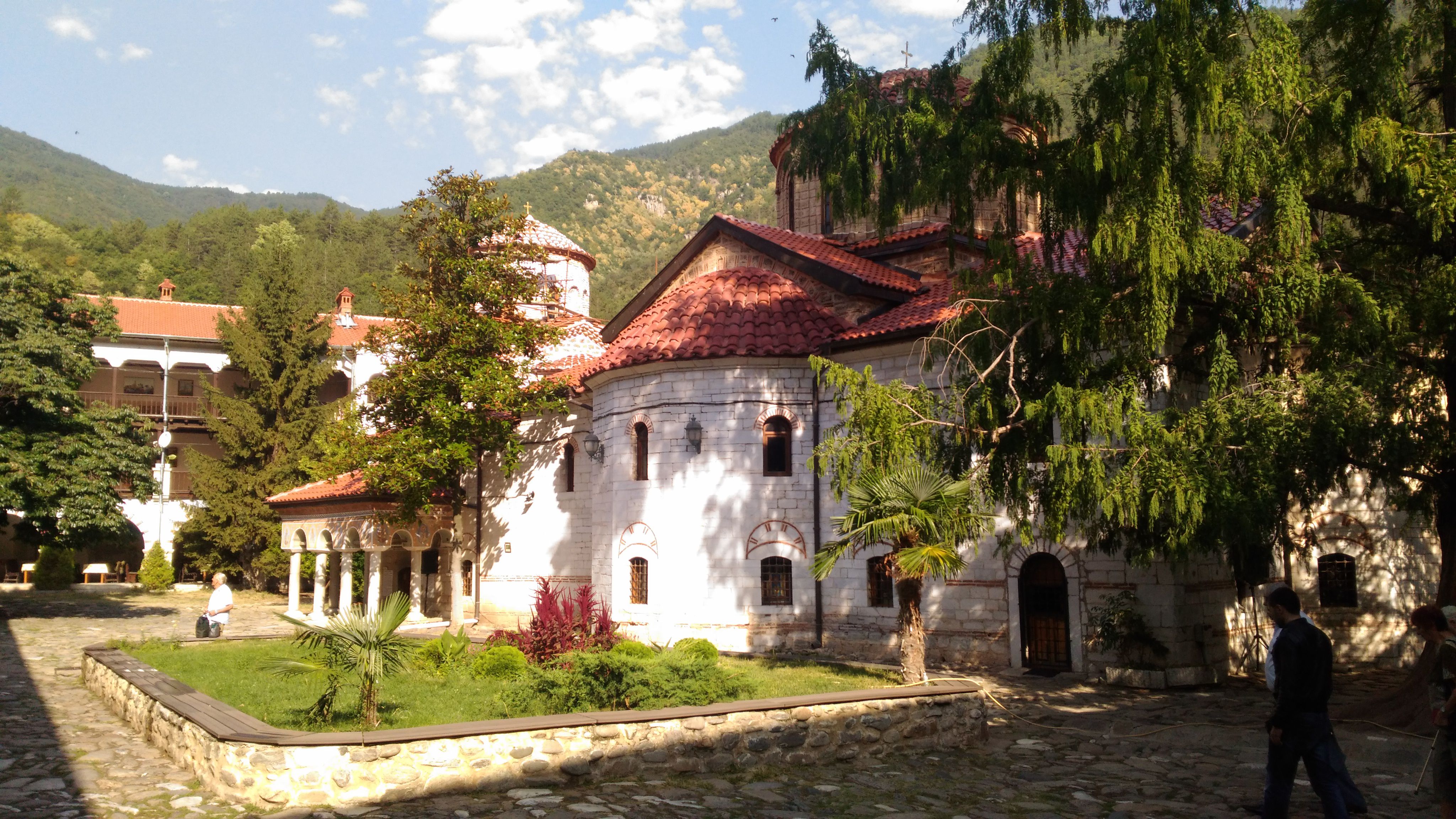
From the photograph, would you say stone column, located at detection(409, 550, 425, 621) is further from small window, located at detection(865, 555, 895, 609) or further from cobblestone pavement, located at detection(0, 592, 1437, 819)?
small window, located at detection(865, 555, 895, 609)

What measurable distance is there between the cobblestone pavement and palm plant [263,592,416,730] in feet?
3.48

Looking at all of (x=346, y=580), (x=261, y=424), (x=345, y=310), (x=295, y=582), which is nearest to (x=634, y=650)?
(x=346, y=580)

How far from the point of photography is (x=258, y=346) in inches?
1195

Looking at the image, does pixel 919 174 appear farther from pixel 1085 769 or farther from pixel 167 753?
pixel 167 753

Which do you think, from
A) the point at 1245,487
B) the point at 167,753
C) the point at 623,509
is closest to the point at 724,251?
the point at 623,509

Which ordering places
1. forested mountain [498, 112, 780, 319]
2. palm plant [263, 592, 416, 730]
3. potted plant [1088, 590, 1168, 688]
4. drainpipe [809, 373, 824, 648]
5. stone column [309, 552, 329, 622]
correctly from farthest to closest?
forested mountain [498, 112, 780, 319]
stone column [309, 552, 329, 622]
drainpipe [809, 373, 824, 648]
potted plant [1088, 590, 1168, 688]
palm plant [263, 592, 416, 730]

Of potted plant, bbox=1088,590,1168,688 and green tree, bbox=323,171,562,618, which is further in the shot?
green tree, bbox=323,171,562,618

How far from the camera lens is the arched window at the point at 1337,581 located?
50.4 ft

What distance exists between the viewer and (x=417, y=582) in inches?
826

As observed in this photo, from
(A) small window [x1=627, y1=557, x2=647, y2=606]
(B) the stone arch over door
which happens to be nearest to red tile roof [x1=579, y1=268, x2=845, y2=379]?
(A) small window [x1=627, y1=557, x2=647, y2=606]

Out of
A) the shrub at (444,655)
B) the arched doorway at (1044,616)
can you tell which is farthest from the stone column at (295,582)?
the arched doorway at (1044,616)

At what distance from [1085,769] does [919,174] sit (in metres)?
6.37

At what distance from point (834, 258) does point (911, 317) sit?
288 centimetres

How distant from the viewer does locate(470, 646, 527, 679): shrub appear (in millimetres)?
11820
